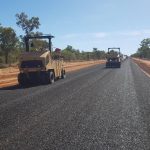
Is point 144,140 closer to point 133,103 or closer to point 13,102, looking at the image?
point 133,103

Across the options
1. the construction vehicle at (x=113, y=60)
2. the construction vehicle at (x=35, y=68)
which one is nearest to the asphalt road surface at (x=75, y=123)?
the construction vehicle at (x=35, y=68)

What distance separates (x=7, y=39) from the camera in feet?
227

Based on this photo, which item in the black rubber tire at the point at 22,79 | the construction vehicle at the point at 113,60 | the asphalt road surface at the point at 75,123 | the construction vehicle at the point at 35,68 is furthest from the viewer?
the construction vehicle at the point at 113,60

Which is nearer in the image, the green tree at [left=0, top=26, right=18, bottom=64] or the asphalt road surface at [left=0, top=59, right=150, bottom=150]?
the asphalt road surface at [left=0, top=59, right=150, bottom=150]

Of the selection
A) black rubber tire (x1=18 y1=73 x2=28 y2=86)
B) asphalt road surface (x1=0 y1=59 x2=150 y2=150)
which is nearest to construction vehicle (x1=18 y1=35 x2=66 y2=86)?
black rubber tire (x1=18 y1=73 x2=28 y2=86)

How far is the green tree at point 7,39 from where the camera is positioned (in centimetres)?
6838

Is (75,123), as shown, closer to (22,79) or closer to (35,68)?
(35,68)

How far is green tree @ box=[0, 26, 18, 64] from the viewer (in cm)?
6838

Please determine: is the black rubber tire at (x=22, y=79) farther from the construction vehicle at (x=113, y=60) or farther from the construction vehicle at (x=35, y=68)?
the construction vehicle at (x=113, y=60)

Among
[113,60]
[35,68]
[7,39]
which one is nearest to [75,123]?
[35,68]

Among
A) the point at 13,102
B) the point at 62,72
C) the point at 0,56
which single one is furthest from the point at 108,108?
the point at 0,56

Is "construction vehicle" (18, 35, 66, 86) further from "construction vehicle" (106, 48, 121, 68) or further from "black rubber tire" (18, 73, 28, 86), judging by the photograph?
"construction vehicle" (106, 48, 121, 68)

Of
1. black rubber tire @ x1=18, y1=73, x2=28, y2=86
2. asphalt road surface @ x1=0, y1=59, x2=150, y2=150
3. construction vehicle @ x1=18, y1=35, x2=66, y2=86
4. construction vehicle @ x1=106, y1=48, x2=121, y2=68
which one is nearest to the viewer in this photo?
asphalt road surface @ x1=0, y1=59, x2=150, y2=150

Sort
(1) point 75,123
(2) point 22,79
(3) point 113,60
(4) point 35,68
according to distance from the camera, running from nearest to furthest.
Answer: (1) point 75,123 < (4) point 35,68 < (2) point 22,79 < (3) point 113,60
